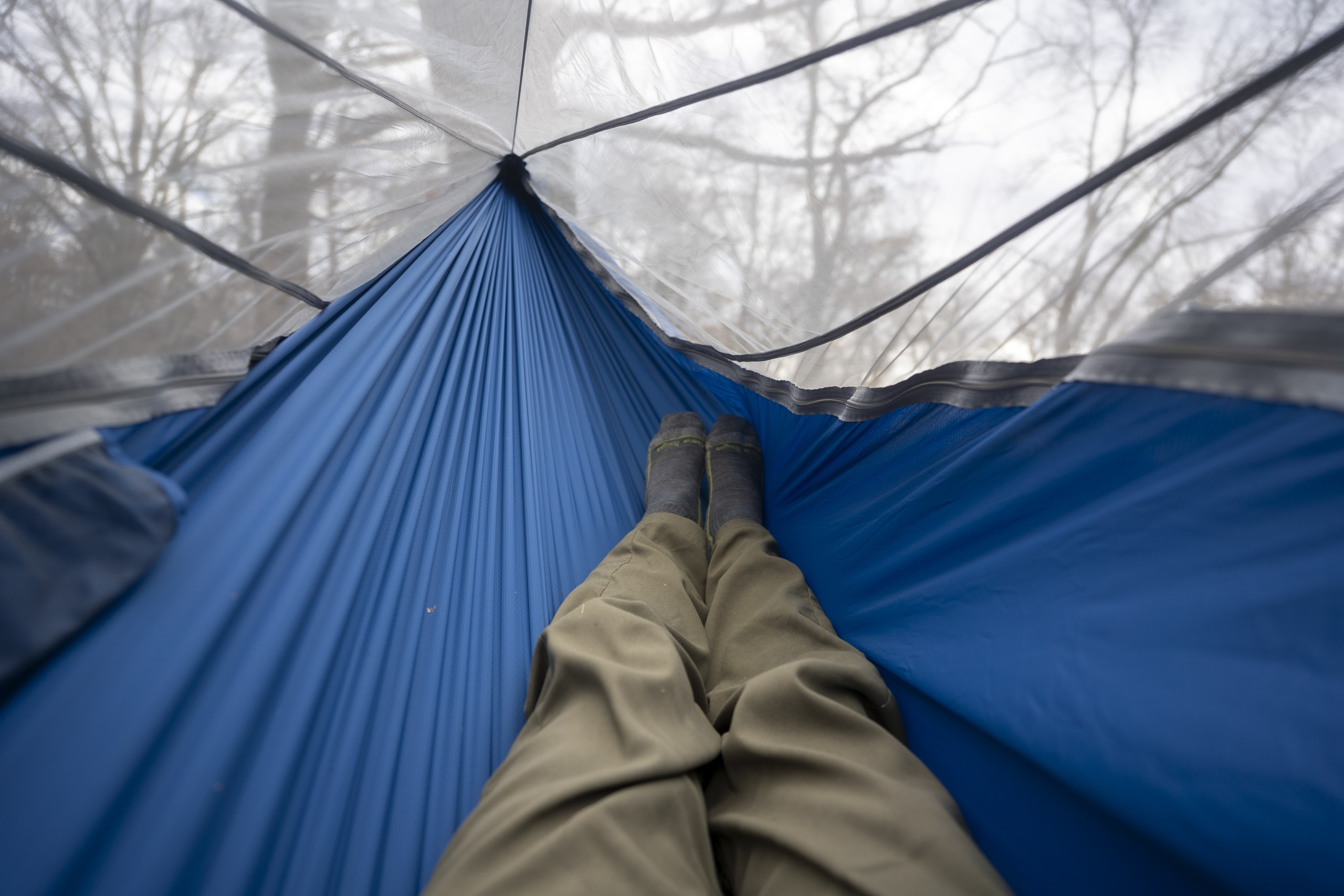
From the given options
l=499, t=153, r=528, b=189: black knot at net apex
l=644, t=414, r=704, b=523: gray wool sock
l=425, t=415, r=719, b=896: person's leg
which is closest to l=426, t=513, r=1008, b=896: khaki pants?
l=425, t=415, r=719, b=896: person's leg

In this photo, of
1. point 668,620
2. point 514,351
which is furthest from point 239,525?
point 514,351

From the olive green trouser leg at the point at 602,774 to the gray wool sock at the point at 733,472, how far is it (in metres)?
0.37

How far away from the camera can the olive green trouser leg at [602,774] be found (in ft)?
1.59

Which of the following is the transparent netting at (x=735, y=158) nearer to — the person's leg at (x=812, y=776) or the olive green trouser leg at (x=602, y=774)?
the person's leg at (x=812, y=776)

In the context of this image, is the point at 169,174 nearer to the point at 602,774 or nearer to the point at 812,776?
the point at 602,774

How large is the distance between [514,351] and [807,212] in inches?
26.2

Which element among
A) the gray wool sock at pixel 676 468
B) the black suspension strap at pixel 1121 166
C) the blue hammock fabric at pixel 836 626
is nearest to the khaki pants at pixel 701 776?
the blue hammock fabric at pixel 836 626

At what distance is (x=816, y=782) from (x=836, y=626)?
323mm

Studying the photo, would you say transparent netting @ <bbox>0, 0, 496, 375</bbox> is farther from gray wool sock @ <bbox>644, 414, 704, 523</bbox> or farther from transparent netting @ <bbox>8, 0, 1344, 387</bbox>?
gray wool sock @ <bbox>644, 414, 704, 523</bbox>

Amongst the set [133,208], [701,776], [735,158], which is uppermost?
[735,158]

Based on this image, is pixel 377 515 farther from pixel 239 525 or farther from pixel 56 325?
pixel 56 325

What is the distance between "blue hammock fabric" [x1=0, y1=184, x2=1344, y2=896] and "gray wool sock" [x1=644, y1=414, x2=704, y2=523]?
0.50ft

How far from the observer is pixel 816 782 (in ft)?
1.91

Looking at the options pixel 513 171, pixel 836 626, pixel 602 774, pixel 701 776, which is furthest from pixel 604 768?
pixel 513 171
